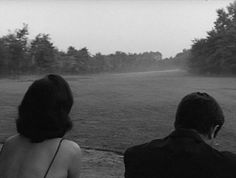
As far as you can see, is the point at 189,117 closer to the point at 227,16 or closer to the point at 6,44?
the point at 6,44

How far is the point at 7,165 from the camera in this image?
2.02 m

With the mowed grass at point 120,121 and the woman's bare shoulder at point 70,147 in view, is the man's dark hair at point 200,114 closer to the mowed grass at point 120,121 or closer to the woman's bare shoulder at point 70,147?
the woman's bare shoulder at point 70,147

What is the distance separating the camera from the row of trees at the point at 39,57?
3816cm

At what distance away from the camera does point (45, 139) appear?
201 centimetres

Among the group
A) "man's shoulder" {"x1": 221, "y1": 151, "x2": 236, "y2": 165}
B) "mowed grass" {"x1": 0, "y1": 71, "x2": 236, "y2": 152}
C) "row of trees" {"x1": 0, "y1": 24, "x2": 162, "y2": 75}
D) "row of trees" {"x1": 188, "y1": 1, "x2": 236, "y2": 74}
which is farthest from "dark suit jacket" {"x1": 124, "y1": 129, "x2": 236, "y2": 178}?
"row of trees" {"x1": 188, "y1": 1, "x2": 236, "y2": 74}

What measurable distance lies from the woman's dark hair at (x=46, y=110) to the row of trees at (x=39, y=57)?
3583 cm

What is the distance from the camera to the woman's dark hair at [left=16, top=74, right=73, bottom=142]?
1990 mm

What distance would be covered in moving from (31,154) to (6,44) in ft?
127

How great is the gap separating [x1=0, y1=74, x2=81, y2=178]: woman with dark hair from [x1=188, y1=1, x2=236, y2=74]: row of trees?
38950 millimetres

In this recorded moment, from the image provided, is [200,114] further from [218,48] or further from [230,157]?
[218,48]

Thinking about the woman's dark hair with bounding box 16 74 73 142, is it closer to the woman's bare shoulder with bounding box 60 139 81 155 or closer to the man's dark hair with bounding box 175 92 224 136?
the woman's bare shoulder with bounding box 60 139 81 155

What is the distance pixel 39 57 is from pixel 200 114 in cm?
3905

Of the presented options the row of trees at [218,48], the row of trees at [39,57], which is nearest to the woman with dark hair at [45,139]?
the row of trees at [39,57]

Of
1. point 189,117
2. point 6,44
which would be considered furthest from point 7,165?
point 6,44
